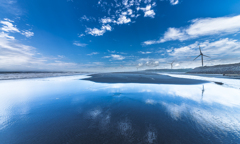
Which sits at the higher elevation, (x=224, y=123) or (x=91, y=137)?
(x=91, y=137)

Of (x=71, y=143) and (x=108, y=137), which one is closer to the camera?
(x=71, y=143)

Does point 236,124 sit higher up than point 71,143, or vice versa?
point 71,143

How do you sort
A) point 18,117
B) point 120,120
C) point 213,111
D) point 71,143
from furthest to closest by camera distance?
point 213,111 < point 18,117 < point 120,120 < point 71,143

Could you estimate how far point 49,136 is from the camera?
3303mm

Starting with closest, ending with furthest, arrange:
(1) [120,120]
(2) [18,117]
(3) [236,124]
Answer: (3) [236,124] < (1) [120,120] < (2) [18,117]

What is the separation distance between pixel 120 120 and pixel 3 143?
4.49 meters

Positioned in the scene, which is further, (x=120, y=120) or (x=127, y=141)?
(x=120, y=120)

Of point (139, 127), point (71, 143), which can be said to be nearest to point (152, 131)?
point (139, 127)

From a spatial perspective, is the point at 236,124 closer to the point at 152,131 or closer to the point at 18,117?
the point at 152,131

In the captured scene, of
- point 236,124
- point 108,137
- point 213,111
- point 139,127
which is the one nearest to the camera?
point 108,137

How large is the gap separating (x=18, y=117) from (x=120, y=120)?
5980 millimetres

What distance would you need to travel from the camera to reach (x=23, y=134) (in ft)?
11.2

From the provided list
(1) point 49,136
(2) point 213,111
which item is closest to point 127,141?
(1) point 49,136

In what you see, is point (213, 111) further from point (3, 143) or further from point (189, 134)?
point (3, 143)
